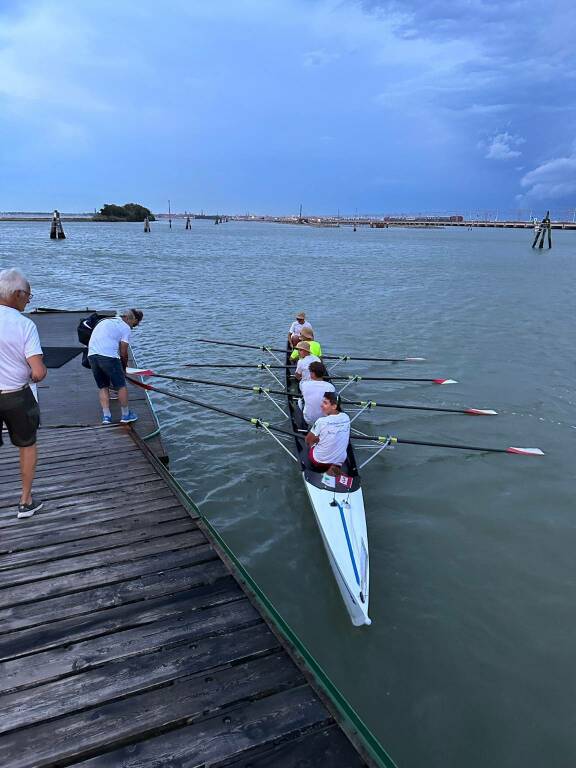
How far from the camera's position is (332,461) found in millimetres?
6848

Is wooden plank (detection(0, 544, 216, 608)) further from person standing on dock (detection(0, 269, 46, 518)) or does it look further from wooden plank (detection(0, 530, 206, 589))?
person standing on dock (detection(0, 269, 46, 518))

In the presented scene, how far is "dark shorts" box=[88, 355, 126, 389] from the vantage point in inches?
316

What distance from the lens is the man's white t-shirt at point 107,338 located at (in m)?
7.95

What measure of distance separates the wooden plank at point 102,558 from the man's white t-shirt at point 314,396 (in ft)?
12.3

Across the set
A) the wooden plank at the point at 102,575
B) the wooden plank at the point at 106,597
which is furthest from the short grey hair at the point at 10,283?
the wooden plank at the point at 106,597

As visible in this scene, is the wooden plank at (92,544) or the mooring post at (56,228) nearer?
the wooden plank at (92,544)

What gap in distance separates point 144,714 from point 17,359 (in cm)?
332

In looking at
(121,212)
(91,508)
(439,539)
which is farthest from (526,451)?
(121,212)

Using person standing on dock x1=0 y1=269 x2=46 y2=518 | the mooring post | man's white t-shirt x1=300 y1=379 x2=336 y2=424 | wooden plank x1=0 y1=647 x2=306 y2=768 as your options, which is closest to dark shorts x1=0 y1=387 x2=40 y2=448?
person standing on dock x1=0 y1=269 x2=46 y2=518

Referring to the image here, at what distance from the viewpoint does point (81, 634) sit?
3736mm

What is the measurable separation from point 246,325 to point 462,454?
519 inches

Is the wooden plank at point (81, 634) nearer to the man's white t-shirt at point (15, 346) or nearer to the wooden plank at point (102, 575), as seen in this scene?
the wooden plank at point (102, 575)

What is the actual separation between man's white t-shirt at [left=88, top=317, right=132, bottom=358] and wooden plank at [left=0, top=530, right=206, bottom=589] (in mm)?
4061

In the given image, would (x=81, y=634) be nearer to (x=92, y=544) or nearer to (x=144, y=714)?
(x=144, y=714)
